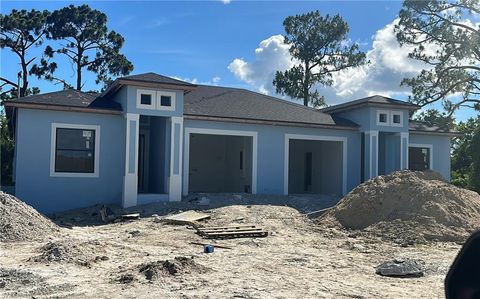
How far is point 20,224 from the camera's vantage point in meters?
13.3

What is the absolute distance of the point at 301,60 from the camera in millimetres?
45000

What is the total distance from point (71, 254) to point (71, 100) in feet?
39.5

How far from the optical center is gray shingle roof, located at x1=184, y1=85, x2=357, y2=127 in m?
23.2

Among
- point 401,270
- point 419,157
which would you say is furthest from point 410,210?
point 419,157

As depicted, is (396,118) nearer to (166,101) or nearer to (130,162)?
(166,101)

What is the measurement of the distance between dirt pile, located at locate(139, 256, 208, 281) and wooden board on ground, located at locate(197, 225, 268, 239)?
5019 millimetres

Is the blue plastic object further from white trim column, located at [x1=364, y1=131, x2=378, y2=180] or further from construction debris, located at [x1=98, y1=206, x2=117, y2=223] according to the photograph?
white trim column, located at [x1=364, y1=131, x2=378, y2=180]

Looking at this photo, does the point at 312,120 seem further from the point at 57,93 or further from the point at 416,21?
the point at 416,21

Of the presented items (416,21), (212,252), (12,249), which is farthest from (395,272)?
(416,21)

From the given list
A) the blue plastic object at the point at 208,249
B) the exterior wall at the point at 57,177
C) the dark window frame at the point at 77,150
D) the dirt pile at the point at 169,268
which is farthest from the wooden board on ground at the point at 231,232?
the dark window frame at the point at 77,150

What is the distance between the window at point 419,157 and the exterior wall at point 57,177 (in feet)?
50.8

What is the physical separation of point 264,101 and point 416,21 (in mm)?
14934

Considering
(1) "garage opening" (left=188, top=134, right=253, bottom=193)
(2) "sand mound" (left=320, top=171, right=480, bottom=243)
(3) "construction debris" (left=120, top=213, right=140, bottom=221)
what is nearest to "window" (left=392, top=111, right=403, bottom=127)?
(2) "sand mound" (left=320, top=171, right=480, bottom=243)

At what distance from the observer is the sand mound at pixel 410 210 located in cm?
1477
